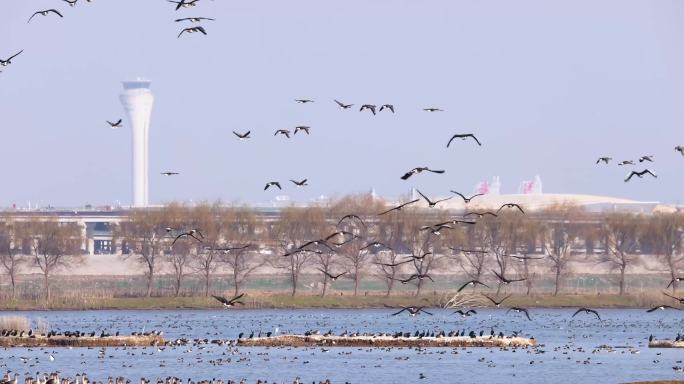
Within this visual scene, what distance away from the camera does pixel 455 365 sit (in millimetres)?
89000

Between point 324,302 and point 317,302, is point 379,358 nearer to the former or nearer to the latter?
point 324,302

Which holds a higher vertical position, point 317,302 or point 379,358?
point 317,302

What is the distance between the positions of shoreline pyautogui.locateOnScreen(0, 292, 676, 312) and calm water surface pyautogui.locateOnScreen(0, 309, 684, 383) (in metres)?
21.1

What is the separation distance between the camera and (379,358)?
9269 centimetres

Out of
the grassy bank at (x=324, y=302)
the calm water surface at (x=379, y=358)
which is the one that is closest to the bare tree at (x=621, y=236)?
the grassy bank at (x=324, y=302)

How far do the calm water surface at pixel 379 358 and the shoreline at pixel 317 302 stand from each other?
21063 millimetres

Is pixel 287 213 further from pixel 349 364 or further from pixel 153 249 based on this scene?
pixel 349 364

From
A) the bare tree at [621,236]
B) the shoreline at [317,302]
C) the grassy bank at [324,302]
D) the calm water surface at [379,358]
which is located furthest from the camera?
the bare tree at [621,236]

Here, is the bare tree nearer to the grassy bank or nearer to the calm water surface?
the grassy bank

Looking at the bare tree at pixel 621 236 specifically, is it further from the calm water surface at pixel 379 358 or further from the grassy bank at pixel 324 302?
the calm water surface at pixel 379 358

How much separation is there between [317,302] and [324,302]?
0.62m

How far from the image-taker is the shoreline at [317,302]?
493ft

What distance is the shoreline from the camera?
15038 centimetres

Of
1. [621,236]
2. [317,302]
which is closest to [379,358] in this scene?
[317,302]
